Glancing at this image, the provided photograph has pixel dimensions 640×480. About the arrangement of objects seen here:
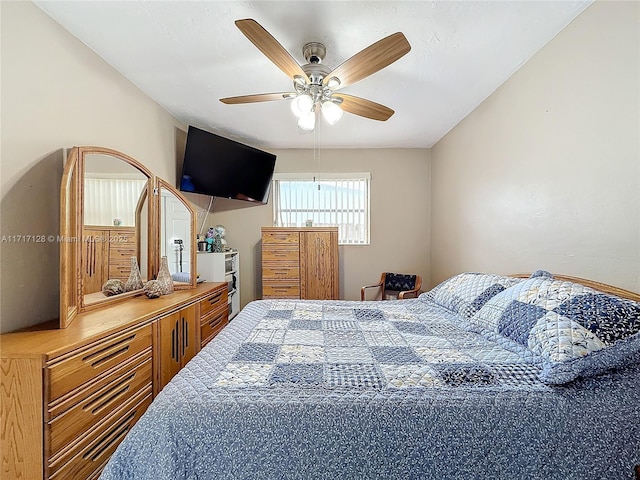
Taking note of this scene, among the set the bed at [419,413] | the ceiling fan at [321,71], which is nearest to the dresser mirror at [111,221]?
the ceiling fan at [321,71]

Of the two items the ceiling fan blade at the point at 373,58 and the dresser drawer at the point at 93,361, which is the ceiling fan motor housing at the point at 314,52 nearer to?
the ceiling fan blade at the point at 373,58

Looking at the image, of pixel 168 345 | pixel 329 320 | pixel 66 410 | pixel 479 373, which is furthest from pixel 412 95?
pixel 66 410

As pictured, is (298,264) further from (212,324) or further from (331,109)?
(331,109)

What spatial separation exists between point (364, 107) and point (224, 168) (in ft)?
6.31

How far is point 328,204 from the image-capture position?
160 inches

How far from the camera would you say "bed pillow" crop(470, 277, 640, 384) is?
991 mm

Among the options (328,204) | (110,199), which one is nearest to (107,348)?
(110,199)

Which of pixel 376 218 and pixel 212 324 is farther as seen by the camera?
pixel 376 218

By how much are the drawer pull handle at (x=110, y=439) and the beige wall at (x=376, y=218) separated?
244cm

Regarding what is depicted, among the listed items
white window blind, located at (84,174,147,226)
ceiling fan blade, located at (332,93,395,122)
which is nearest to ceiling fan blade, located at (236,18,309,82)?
ceiling fan blade, located at (332,93,395,122)

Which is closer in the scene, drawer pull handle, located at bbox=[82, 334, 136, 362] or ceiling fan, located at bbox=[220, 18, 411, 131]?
drawer pull handle, located at bbox=[82, 334, 136, 362]

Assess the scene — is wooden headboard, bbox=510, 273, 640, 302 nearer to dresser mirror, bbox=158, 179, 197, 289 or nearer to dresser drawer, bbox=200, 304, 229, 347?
dresser drawer, bbox=200, 304, 229, 347

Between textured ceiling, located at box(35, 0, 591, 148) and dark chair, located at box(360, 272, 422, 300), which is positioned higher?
textured ceiling, located at box(35, 0, 591, 148)

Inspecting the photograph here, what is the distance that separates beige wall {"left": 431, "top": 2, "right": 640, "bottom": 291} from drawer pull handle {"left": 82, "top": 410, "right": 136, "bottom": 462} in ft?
8.86
